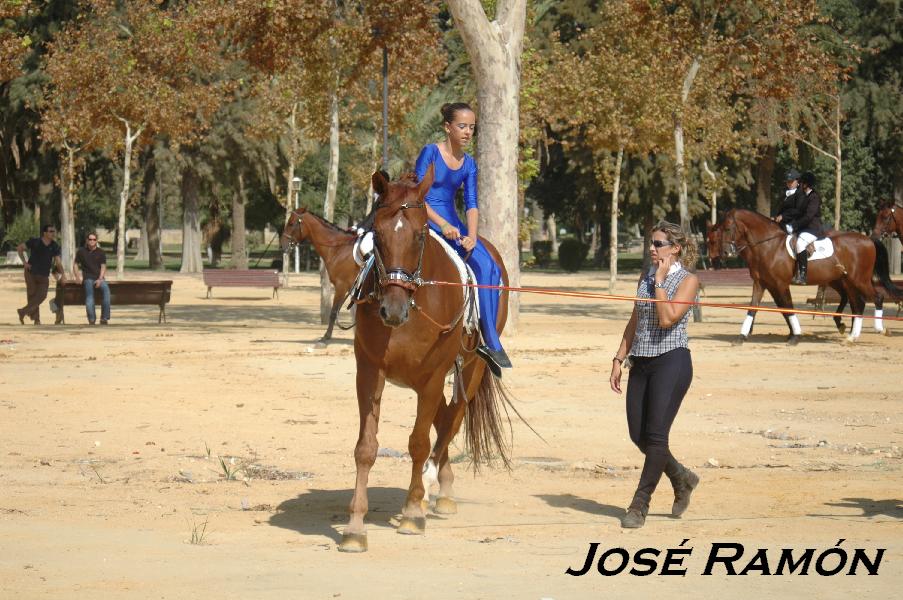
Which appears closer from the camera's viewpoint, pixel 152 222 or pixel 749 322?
pixel 749 322

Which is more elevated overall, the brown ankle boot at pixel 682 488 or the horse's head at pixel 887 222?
the horse's head at pixel 887 222

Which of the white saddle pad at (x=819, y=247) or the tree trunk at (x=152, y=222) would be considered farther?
the tree trunk at (x=152, y=222)

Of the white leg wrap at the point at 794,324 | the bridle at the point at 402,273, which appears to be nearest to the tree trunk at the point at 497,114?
the white leg wrap at the point at 794,324

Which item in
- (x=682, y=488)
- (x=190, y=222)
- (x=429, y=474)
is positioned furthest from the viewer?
(x=190, y=222)

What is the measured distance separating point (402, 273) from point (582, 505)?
2.64 metres

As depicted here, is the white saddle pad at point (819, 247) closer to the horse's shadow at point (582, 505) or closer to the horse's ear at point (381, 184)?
the horse's shadow at point (582, 505)

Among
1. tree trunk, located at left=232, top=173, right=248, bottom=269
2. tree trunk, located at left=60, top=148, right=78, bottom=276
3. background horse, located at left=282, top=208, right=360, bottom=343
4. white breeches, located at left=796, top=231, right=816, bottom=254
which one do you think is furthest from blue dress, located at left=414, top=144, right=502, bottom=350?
tree trunk, located at left=232, top=173, right=248, bottom=269

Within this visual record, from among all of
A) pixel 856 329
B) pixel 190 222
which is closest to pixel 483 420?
pixel 856 329

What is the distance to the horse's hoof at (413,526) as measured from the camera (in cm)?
898

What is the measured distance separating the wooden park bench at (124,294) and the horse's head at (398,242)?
2289 cm

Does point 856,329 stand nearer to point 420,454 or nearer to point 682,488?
point 682,488

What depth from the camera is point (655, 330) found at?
9570mm

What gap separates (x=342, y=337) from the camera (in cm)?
2653

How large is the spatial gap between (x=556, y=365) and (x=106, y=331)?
11.0 meters
